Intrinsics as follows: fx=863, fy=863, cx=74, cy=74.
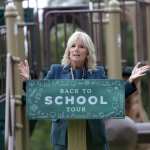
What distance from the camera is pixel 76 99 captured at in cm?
591

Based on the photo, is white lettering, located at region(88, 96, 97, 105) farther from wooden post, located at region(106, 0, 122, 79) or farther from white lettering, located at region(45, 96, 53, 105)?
wooden post, located at region(106, 0, 122, 79)

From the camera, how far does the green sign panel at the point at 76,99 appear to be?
5.87 metres

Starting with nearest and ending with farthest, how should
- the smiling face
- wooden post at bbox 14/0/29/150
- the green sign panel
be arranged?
the green sign panel → the smiling face → wooden post at bbox 14/0/29/150

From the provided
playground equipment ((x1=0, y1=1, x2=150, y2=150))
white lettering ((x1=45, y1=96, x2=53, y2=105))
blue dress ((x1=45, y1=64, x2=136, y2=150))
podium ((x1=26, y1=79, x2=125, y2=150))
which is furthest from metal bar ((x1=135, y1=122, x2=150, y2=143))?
white lettering ((x1=45, y1=96, x2=53, y2=105))

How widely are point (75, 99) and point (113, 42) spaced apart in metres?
3.54

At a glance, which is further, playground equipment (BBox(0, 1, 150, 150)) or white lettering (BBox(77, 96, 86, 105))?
playground equipment (BBox(0, 1, 150, 150))

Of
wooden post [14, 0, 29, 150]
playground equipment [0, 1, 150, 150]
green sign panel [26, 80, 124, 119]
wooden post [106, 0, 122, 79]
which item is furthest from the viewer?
wooden post [106, 0, 122, 79]

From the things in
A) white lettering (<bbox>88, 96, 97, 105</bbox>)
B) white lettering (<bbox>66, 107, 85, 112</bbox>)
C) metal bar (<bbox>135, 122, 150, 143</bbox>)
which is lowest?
metal bar (<bbox>135, 122, 150, 143</bbox>)

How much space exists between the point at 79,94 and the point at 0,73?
9.16ft

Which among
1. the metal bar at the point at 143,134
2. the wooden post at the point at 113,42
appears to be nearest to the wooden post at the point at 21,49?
the wooden post at the point at 113,42

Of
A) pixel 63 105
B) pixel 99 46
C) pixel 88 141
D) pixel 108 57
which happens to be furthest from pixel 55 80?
pixel 99 46

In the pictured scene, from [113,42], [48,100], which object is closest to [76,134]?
[48,100]

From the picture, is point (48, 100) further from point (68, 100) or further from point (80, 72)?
point (80, 72)

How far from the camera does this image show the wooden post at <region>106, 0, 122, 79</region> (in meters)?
9.20
